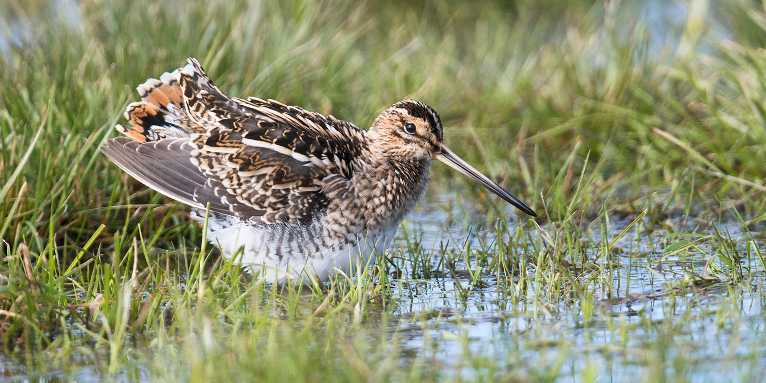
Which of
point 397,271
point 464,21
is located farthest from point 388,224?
point 464,21

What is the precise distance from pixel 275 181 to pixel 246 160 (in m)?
0.20

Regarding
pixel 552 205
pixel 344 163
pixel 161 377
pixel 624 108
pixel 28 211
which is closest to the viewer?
pixel 161 377

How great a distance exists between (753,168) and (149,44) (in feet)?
14.0

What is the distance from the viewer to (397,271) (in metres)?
4.70

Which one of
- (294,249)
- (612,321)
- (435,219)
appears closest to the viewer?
(612,321)

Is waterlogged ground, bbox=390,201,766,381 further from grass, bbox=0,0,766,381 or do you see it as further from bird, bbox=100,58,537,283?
bird, bbox=100,58,537,283

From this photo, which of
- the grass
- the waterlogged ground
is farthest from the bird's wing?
the waterlogged ground

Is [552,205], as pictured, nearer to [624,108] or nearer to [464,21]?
[624,108]

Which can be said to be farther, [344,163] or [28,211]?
[344,163]

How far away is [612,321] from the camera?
351 centimetres

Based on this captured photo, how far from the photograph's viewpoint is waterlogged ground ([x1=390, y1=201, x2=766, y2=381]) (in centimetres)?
306

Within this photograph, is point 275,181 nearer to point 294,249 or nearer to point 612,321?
point 294,249

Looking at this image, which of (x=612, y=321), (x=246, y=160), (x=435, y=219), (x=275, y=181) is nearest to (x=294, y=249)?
(x=275, y=181)

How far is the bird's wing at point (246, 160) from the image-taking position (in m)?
4.66
